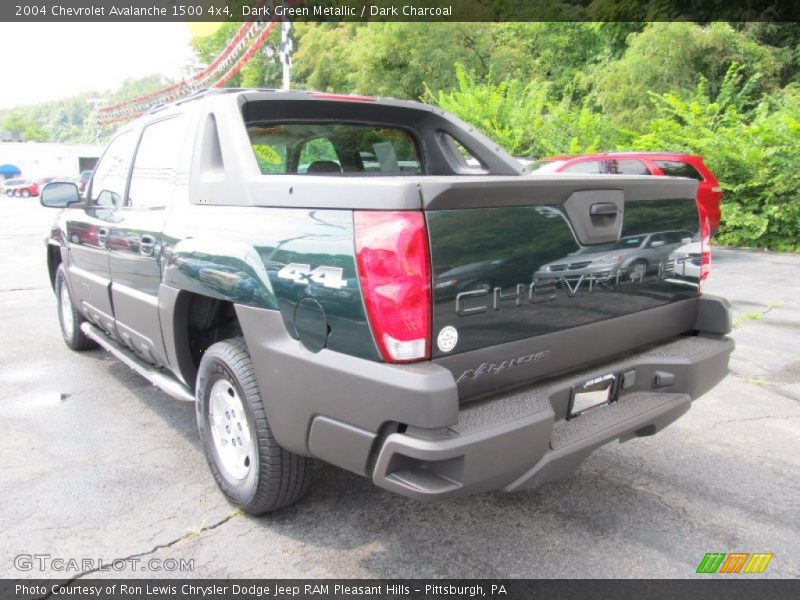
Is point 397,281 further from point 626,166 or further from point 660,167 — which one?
point 660,167

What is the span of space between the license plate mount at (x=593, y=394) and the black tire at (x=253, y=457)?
115 cm

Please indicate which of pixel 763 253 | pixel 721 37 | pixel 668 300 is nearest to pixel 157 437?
pixel 668 300

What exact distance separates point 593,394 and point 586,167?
8.13 meters

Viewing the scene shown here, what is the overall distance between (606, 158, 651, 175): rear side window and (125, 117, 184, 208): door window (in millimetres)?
7660

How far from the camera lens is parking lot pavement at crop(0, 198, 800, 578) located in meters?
2.61

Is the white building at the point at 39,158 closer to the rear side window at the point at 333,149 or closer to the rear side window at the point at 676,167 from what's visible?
the rear side window at the point at 676,167

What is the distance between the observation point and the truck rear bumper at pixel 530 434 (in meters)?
2.05

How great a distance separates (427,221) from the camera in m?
2.07

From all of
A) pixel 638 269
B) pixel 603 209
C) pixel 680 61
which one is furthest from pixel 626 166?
pixel 680 61

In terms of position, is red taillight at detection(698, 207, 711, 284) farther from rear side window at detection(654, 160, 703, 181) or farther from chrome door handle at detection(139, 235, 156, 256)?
rear side window at detection(654, 160, 703, 181)

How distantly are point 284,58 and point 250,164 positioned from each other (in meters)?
13.5

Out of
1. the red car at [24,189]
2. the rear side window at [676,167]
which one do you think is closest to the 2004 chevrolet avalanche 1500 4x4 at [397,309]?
the rear side window at [676,167]

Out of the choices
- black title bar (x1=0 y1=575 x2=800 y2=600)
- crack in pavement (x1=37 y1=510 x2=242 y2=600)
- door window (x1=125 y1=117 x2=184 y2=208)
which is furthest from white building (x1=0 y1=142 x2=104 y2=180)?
black title bar (x1=0 y1=575 x2=800 y2=600)

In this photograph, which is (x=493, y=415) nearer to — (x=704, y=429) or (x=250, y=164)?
(x=250, y=164)
